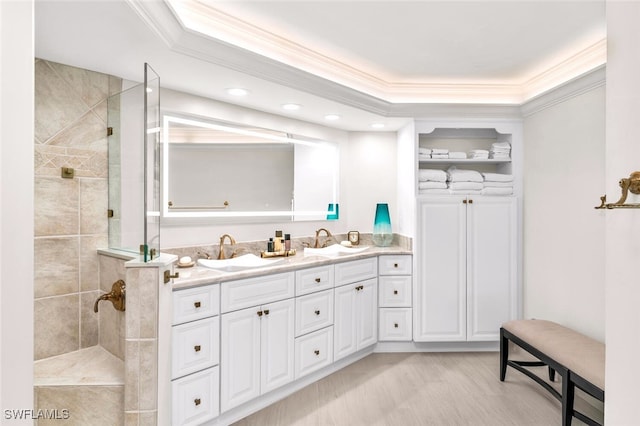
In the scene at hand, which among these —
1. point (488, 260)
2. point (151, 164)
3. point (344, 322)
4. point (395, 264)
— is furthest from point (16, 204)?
point (488, 260)

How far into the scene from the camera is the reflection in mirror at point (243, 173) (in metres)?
2.76

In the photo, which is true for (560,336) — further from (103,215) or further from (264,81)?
(103,215)

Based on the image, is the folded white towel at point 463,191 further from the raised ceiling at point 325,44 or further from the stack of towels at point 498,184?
the raised ceiling at point 325,44

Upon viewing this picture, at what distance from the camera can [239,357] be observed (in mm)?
2377

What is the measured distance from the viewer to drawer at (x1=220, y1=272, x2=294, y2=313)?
231 cm

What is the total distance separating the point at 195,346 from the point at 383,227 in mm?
2269

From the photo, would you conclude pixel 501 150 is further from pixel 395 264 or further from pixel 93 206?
pixel 93 206

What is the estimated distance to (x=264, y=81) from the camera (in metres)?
2.43

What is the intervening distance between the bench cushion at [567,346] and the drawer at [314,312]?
140cm

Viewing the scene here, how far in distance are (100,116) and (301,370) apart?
2184 millimetres

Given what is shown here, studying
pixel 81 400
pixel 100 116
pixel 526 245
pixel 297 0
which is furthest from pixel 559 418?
pixel 100 116

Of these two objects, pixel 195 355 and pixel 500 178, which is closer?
pixel 195 355

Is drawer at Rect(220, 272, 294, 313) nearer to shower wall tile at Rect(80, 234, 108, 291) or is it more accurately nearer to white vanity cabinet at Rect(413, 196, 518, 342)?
shower wall tile at Rect(80, 234, 108, 291)

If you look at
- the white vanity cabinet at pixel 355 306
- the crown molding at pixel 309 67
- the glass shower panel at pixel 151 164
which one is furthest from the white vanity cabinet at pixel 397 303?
the glass shower panel at pixel 151 164
